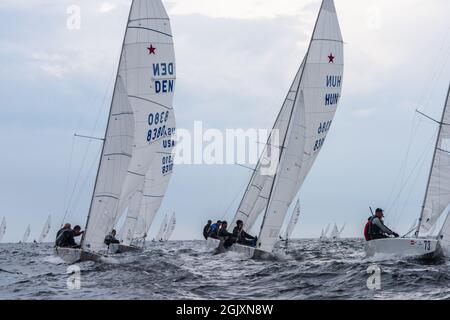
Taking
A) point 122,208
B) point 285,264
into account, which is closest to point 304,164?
point 285,264

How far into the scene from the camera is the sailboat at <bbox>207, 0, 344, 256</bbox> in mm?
22609

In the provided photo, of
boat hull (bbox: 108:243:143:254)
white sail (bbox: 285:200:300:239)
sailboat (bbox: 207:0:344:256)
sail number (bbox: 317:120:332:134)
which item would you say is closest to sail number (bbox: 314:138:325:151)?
sailboat (bbox: 207:0:344:256)

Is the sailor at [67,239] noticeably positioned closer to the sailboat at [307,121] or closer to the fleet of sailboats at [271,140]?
the fleet of sailboats at [271,140]

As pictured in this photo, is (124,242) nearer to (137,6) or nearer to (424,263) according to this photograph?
(137,6)

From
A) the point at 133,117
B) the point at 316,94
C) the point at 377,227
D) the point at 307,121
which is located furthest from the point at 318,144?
the point at 133,117

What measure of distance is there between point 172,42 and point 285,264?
966cm

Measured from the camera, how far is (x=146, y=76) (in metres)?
25.2

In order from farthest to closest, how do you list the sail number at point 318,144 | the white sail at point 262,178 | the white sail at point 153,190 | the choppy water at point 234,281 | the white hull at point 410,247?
the white sail at point 153,190, the white sail at point 262,178, the sail number at point 318,144, the white hull at point 410,247, the choppy water at point 234,281

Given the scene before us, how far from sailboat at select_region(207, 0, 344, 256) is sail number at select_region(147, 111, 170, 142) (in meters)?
4.30

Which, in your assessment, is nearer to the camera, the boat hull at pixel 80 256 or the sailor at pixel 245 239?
the boat hull at pixel 80 256

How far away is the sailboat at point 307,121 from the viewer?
22609 millimetres

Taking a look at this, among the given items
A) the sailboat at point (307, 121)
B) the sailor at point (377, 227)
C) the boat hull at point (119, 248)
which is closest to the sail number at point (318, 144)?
the sailboat at point (307, 121)
